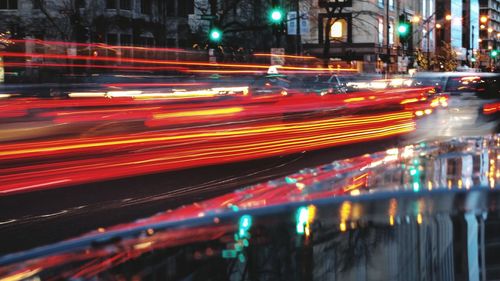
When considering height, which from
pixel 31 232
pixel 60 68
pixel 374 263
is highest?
pixel 60 68

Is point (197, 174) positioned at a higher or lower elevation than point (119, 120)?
lower

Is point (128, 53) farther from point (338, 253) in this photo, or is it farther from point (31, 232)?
point (338, 253)

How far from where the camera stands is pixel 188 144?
11.7m

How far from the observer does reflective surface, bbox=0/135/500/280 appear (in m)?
2.23

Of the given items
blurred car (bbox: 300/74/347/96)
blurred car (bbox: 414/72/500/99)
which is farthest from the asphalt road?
blurred car (bbox: 414/72/500/99)

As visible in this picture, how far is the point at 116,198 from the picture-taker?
9219 mm

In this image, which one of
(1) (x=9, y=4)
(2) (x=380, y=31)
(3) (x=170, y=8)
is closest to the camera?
(1) (x=9, y=4)

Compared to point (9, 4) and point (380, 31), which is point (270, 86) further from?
point (380, 31)

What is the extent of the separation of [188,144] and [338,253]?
9476mm

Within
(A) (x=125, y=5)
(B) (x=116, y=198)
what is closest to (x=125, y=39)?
(A) (x=125, y=5)

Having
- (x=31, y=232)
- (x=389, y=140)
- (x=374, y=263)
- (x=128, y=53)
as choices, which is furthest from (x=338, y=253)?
(x=128, y=53)

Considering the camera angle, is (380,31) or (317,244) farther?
(380,31)

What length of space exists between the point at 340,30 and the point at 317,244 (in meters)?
68.0

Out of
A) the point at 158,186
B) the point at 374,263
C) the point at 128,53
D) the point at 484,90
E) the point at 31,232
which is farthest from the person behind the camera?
the point at 128,53
